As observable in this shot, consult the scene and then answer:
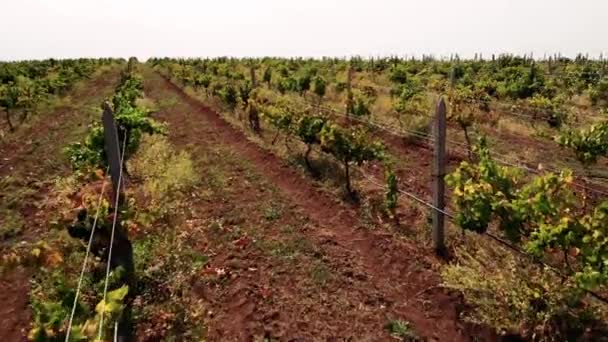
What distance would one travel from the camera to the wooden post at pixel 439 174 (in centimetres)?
673

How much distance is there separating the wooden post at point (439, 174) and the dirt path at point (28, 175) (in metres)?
5.74

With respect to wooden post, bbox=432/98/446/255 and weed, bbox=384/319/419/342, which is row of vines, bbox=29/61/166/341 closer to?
weed, bbox=384/319/419/342

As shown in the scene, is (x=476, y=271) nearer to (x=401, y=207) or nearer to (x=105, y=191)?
(x=401, y=207)

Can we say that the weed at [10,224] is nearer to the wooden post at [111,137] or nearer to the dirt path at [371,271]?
the wooden post at [111,137]

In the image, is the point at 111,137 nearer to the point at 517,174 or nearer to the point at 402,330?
the point at 402,330

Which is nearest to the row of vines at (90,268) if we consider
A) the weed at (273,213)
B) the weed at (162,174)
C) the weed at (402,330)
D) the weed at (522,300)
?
the weed at (162,174)

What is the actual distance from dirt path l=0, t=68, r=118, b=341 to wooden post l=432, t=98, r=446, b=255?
5.74 meters

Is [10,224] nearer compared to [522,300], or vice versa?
[522,300]

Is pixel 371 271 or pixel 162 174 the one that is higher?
pixel 162 174

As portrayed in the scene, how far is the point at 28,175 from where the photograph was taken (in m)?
11.4

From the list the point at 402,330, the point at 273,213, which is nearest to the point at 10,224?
the point at 273,213

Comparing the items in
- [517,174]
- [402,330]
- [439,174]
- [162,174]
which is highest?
[517,174]

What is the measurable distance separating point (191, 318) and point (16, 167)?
908cm

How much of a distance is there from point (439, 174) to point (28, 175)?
9.95m
